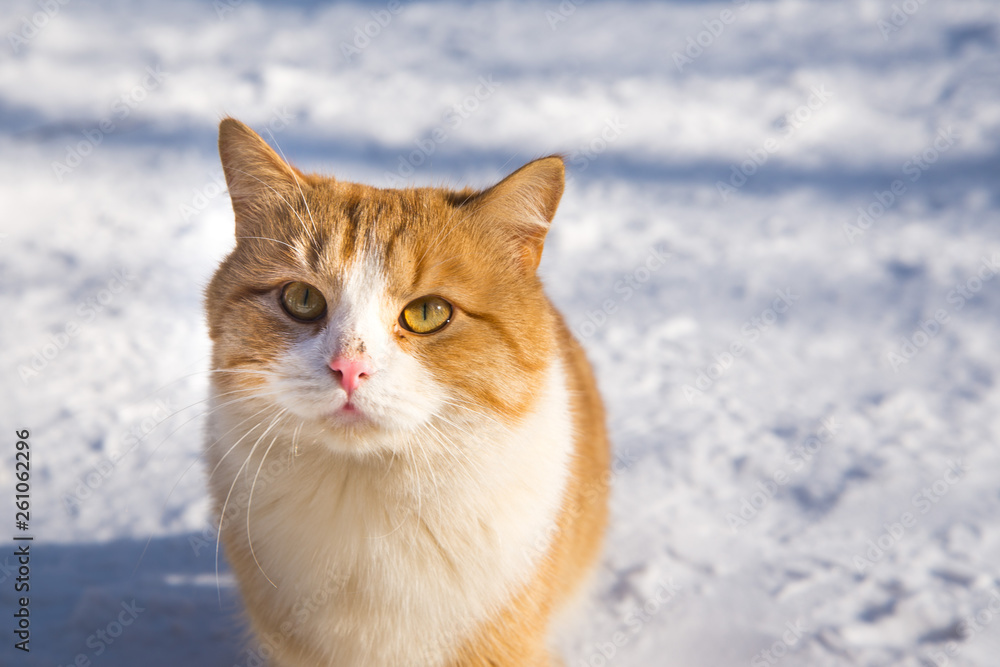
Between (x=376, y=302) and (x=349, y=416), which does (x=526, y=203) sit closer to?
(x=376, y=302)

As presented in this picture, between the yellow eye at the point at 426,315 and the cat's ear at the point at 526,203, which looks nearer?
the yellow eye at the point at 426,315

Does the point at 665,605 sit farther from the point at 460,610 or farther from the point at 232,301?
the point at 232,301

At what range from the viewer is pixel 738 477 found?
92.0 inches

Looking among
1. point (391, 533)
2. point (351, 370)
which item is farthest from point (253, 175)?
point (391, 533)

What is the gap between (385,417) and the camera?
3.81 ft

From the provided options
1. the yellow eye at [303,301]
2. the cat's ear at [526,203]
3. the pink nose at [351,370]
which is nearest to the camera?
the pink nose at [351,370]

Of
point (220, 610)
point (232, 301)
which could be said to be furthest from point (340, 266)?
point (220, 610)

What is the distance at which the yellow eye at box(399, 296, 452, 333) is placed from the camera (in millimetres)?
1286

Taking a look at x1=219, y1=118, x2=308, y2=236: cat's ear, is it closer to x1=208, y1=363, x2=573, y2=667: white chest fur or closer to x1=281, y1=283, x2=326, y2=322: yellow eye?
x1=281, y1=283, x2=326, y2=322: yellow eye

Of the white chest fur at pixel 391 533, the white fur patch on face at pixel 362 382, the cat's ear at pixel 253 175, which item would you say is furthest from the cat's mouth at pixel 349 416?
the cat's ear at pixel 253 175

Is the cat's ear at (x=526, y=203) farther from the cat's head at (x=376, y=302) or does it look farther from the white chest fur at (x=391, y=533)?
the white chest fur at (x=391, y=533)

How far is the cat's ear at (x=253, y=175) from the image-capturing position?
4.65 feet

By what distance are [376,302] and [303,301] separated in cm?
15

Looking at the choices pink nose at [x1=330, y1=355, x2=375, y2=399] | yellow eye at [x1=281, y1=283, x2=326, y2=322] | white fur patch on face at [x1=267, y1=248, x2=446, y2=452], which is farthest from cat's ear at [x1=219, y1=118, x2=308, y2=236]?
pink nose at [x1=330, y1=355, x2=375, y2=399]
